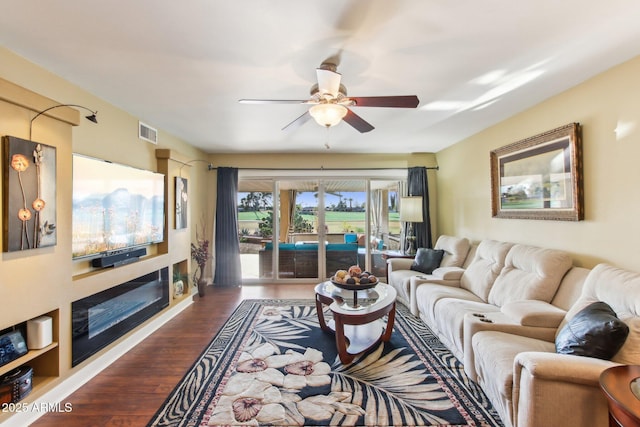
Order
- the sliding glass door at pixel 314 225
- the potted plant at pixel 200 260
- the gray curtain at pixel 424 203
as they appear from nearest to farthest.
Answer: the potted plant at pixel 200 260 → the gray curtain at pixel 424 203 → the sliding glass door at pixel 314 225

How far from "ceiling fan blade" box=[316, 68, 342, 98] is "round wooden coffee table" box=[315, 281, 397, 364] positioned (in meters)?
1.87

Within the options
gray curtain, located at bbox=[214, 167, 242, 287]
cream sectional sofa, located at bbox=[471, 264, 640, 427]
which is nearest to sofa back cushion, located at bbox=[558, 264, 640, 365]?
cream sectional sofa, located at bbox=[471, 264, 640, 427]

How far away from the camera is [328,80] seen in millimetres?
1984

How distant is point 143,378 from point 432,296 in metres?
2.89

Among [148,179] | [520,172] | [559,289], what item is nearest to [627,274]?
[559,289]

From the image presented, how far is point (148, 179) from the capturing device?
347 cm

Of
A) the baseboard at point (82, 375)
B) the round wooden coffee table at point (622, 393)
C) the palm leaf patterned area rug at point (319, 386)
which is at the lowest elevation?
the palm leaf patterned area rug at point (319, 386)

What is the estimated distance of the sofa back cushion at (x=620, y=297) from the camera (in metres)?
1.66

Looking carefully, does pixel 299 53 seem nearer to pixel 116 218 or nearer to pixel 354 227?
pixel 116 218

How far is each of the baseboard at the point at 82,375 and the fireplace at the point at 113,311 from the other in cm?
8

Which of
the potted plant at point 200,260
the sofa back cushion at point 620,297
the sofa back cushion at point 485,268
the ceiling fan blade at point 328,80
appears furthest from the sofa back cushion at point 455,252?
the potted plant at point 200,260

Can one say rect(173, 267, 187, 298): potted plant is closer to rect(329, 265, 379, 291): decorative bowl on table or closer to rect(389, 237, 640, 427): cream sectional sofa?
rect(329, 265, 379, 291): decorative bowl on table

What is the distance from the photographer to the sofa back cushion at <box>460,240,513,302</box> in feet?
10.6

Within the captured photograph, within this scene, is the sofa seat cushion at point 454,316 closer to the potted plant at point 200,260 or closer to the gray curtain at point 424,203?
the gray curtain at point 424,203
